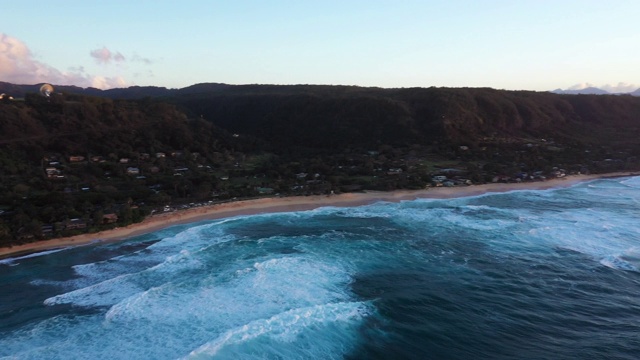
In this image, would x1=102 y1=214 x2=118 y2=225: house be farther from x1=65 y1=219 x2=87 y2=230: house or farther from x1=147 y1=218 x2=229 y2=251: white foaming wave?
x1=147 y1=218 x2=229 y2=251: white foaming wave

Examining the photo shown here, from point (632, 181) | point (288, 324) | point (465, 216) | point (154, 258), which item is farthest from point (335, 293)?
point (632, 181)

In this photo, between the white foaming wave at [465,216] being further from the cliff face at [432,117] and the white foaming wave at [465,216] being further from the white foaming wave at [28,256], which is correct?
the cliff face at [432,117]

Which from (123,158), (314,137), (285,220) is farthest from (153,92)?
(285,220)

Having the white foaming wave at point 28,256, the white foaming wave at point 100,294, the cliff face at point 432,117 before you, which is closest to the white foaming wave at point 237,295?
the white foaming wave at point 100,294

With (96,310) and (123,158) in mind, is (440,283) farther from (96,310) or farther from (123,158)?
(123,158)

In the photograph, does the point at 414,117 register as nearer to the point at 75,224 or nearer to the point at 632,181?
A: the point at 632,181

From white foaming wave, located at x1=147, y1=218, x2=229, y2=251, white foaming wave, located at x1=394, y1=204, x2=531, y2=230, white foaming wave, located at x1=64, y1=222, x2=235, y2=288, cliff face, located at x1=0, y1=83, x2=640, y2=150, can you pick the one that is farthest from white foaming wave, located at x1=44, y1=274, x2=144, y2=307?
cliff face, located at x1=0, y1=83, x2=640, y2=150
